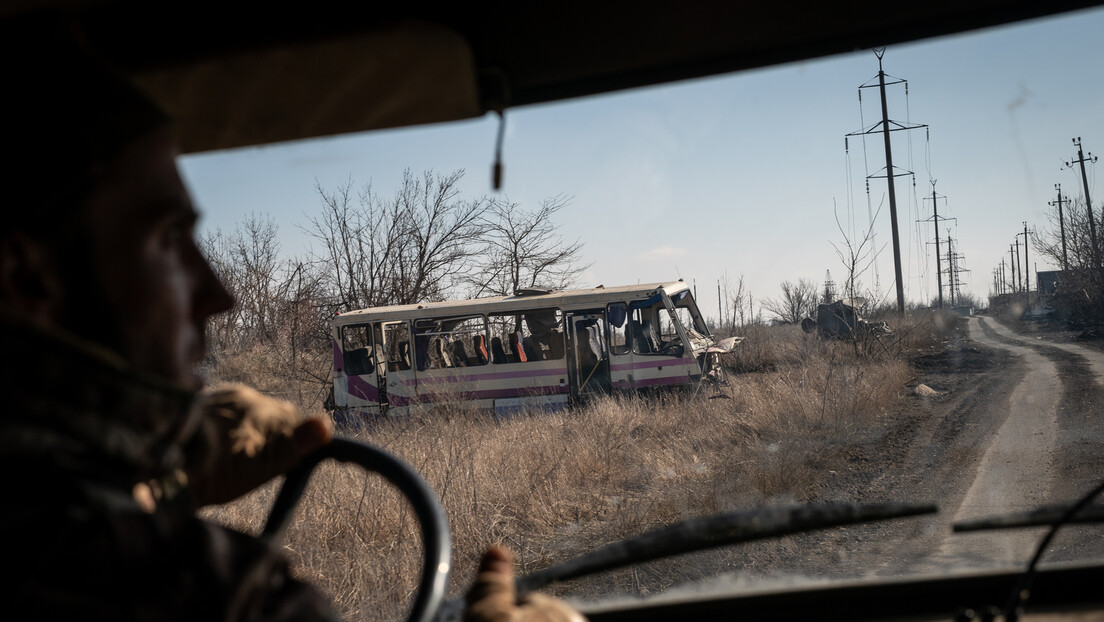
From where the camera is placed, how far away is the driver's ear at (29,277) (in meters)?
0.82

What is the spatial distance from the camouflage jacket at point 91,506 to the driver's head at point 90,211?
8 cm

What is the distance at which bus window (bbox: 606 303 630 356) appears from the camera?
14.3 meters

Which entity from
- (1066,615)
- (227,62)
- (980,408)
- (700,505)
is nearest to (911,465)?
(700,505)

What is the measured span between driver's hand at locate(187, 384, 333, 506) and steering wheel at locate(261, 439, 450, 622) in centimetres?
8

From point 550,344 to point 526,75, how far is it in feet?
42.3

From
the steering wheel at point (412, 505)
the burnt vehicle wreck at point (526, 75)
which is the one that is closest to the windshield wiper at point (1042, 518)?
the burnt vehicle wreck at point (526, 75)

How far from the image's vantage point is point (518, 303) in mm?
14562

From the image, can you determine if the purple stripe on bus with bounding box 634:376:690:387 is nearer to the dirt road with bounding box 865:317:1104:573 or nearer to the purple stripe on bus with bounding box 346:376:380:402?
the dirt road with bounding box 865:317:1104:573

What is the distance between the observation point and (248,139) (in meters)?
1.65

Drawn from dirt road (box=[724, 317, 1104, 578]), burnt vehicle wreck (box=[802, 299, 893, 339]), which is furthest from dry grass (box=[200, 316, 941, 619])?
burnt vehicle wreck (box=[802, 299, 893, 339])

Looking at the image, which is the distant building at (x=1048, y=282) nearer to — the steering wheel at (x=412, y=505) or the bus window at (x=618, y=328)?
the bus window at (x=618, y=328)

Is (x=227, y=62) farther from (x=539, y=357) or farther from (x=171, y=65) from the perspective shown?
(x=539, y=357)

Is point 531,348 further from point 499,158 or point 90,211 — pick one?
point 90,211

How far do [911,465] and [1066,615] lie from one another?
6.99m
